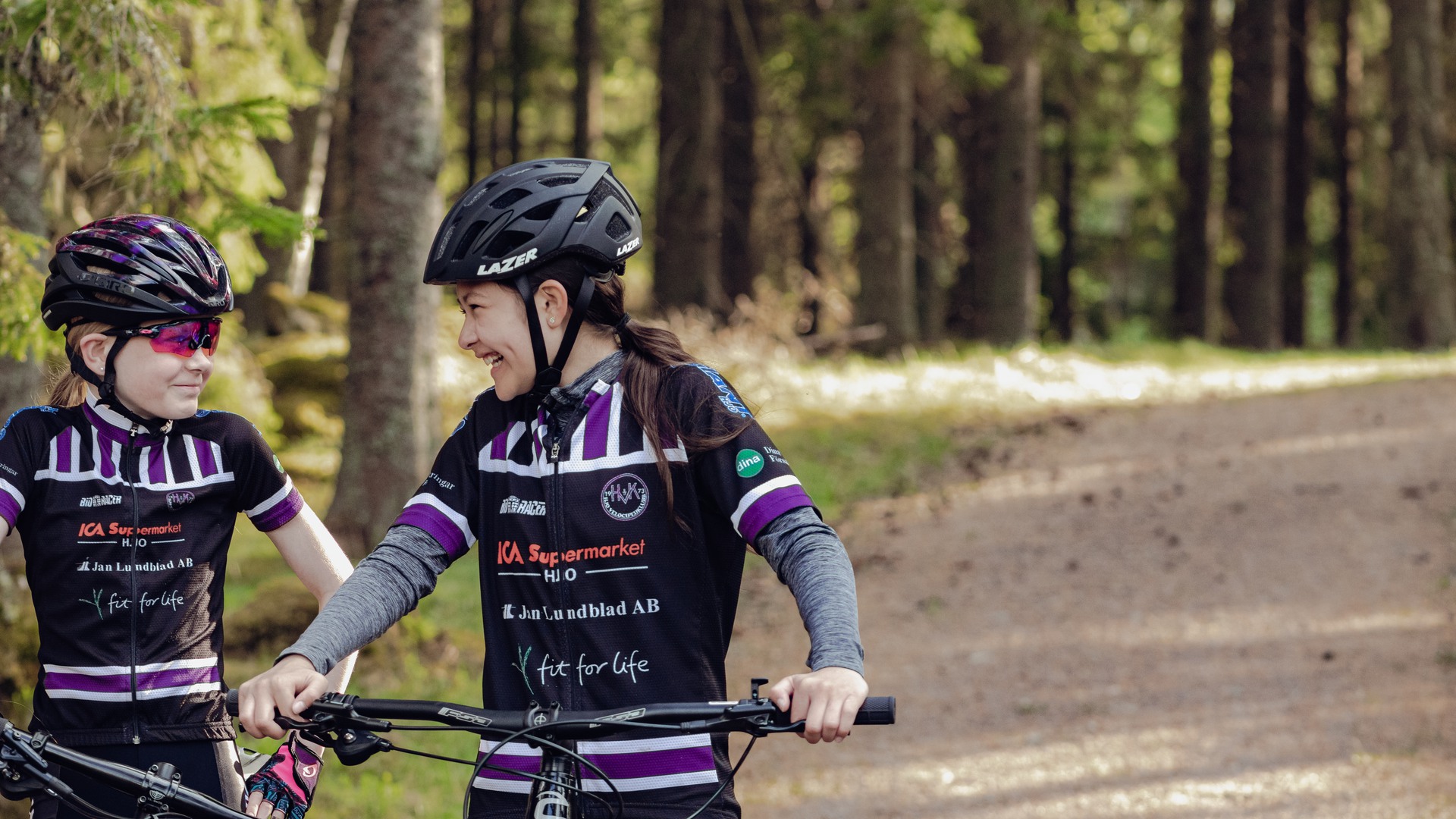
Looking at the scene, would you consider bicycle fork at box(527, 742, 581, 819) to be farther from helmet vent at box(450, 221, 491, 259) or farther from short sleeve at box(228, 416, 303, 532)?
short sleeve at box(228, 416, 303, 532)

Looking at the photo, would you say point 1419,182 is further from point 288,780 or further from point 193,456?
point 288,780

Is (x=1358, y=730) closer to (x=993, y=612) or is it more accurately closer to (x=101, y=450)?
(x=993, y=612)

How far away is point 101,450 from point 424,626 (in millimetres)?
5615

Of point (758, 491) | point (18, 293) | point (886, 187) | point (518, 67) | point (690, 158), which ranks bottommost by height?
point (758, 491)

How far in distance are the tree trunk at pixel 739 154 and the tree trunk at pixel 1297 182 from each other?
41.0ft

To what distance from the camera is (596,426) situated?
9.64 ft

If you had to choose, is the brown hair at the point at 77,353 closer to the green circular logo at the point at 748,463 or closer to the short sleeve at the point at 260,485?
the short sleeve at the point at 260,485

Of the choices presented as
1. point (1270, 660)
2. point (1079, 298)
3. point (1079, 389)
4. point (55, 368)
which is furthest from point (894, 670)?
point (1079, 298)

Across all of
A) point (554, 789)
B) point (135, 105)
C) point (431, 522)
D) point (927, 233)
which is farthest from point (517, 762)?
point (927, 233)

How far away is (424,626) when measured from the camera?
8.78 metres

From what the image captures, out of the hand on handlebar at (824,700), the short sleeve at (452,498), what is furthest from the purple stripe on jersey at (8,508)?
the hand on handlebar at (824,700)

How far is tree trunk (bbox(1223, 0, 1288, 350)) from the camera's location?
84.4 feet

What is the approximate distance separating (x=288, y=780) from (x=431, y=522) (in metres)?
0.68

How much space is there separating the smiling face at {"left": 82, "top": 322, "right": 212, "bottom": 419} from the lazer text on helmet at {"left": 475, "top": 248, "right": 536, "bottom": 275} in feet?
3.14
